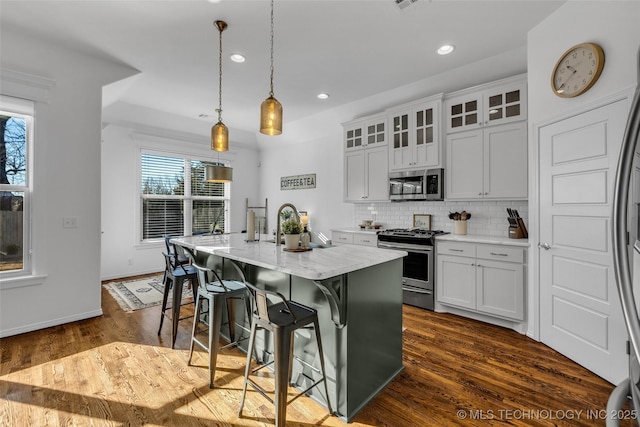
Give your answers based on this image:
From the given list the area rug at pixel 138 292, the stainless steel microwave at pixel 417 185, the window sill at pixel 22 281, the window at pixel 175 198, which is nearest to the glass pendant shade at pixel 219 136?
the window sill at pixel 22 281

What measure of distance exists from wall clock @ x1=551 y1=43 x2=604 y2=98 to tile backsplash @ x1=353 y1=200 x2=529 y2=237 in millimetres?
1322

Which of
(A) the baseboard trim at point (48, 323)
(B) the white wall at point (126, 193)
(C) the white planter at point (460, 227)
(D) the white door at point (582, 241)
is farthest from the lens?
(B) the white wall at point (126, 193)

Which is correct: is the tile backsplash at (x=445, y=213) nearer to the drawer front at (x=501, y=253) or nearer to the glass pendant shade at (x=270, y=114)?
the drawer front at (x=501, y=253)

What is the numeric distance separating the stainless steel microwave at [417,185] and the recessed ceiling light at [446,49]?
53.6 inches

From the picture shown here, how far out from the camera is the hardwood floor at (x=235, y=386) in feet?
6.09

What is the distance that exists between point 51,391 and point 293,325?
1.88 metres

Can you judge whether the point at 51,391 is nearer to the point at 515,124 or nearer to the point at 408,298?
the point at 408,298

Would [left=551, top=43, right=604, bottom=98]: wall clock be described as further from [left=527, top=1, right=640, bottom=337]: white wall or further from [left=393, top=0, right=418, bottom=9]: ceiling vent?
[left=393, top=0, right=418, bottom=9]: ceiling vent

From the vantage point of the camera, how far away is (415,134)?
4.13m

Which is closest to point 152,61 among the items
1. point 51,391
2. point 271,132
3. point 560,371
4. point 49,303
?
point 271,132

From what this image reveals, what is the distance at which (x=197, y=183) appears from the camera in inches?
248

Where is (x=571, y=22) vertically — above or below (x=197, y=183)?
above

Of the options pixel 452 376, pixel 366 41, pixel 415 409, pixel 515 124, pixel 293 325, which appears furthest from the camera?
pixel 515 124

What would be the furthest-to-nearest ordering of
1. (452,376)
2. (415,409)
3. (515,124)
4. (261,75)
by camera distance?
(261,75), (515,124), (452,376), (415,409)
